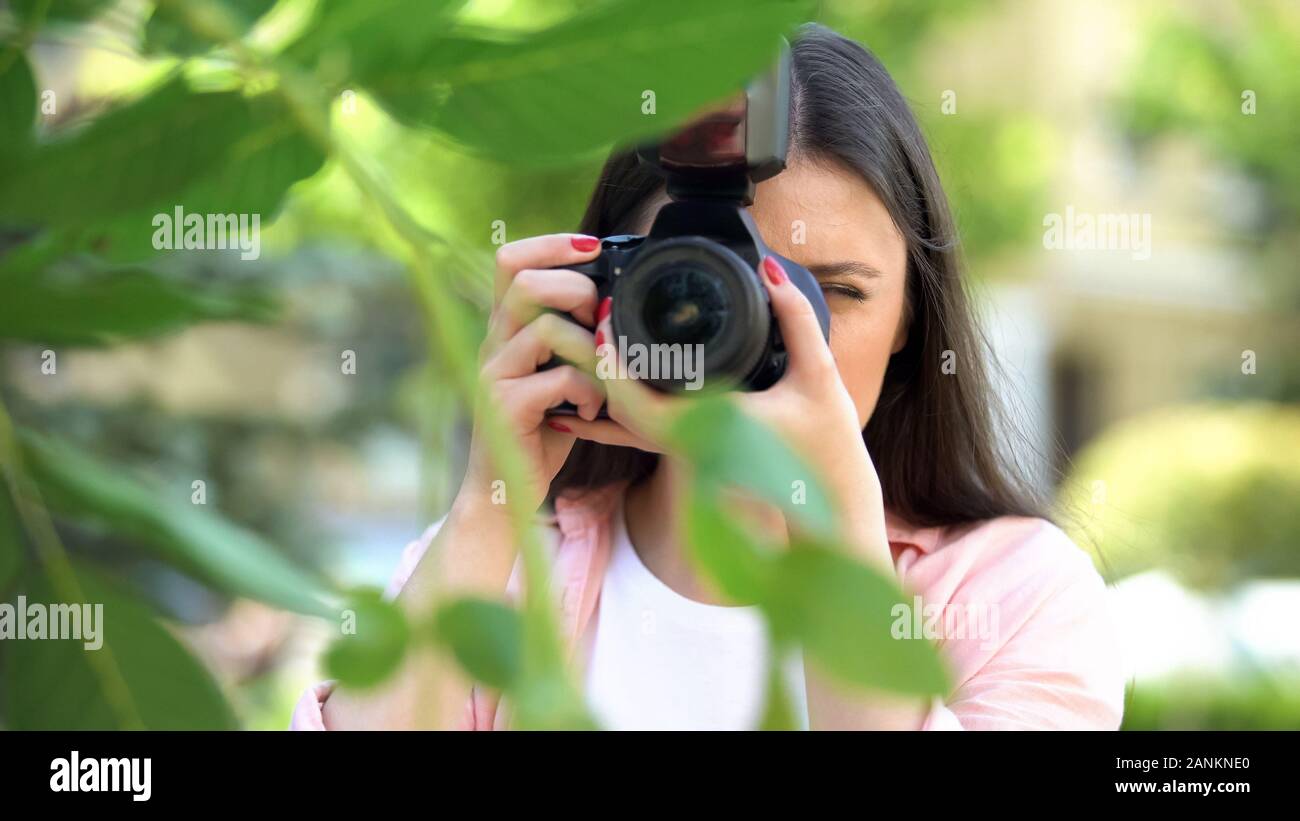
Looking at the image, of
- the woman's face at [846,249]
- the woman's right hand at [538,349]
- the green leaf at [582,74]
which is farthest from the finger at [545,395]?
the green leaf at [582,74]

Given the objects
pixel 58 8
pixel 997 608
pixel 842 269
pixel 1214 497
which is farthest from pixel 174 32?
pixel 1214 497

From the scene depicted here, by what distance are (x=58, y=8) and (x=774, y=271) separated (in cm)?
33

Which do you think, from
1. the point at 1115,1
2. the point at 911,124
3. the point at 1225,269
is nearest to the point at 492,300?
the point at 911,124

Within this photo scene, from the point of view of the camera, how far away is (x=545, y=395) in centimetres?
57

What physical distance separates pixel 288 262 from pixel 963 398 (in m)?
2.22

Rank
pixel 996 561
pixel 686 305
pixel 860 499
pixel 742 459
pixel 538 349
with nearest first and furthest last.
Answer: pixel 742 459, pixel 686 305, pixel 538 349, pixel 860 499, pixel 996 561

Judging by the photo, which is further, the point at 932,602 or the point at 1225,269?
the point at 1225,269

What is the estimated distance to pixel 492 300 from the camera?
0.58ft

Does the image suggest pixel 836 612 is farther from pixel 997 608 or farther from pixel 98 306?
pixel 997 608

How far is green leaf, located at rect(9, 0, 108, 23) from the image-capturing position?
0.20m

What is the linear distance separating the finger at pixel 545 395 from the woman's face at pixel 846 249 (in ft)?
0.79

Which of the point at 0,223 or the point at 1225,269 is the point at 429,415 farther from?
the point at 1225,269

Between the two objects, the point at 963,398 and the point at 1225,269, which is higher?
the point at 1225,269

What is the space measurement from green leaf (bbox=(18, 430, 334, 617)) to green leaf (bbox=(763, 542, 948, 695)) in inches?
2.6
